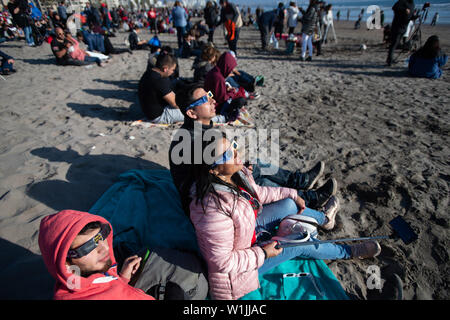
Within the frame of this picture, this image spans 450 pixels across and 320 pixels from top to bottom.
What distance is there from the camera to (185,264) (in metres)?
1.70

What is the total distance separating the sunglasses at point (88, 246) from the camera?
1351 millimetres

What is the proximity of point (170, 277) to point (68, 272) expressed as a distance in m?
0.65

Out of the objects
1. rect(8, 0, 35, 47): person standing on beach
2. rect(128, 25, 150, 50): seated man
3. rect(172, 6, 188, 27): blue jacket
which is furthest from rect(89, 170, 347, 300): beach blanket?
rect(8, 0, 35, 47): person standing on beach

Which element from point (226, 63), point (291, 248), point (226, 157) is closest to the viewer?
point (226, 157)

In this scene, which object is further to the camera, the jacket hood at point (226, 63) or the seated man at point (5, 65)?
the seated man at point (5, 65)

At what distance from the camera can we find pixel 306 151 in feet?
12.4

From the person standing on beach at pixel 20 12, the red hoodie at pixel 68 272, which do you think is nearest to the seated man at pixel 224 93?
the red hoodie at pixel 68 272

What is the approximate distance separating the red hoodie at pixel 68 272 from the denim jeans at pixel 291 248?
44.7 inches

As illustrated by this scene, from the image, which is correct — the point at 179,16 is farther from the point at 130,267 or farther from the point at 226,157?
the point at 130,267

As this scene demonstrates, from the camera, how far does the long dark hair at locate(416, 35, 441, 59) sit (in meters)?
5.94

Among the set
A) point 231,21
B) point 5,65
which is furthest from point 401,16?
point 5,65

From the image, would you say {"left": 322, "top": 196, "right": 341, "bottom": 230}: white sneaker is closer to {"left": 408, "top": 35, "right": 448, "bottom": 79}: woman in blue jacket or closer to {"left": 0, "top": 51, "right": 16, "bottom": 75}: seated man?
{"left": 408, "top": 35, "right": 448, "bottom": 79}: woman in blue jacket

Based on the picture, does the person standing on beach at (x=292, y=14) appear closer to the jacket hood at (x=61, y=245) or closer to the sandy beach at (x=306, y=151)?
the sandy beach at (x=306, y=151)

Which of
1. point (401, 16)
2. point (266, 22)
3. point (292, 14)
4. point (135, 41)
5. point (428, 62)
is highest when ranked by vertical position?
point (292, 14)
